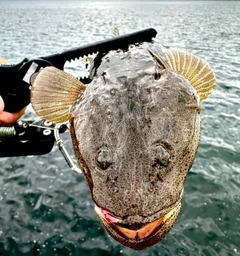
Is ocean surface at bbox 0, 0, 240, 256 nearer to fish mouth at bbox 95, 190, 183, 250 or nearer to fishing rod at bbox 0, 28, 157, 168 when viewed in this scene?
fishing rod at bbox 0, 28, 157, 168

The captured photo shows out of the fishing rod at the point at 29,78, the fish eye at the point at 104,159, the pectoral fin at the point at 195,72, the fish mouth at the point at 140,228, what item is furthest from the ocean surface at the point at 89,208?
the fish eye at the point at 104,159

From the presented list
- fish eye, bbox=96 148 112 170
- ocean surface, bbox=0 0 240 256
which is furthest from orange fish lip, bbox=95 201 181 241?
ocean surface, bbox=0 0 240 256

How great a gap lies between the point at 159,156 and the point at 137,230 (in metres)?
0.46

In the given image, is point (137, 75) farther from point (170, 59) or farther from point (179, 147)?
point (179, 147)

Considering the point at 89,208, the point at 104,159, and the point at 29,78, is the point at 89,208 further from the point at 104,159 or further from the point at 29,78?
the point at 104,159

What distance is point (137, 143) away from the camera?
1.84m

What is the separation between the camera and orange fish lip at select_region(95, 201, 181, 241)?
69.7 inches

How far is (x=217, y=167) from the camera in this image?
→ 8047mm

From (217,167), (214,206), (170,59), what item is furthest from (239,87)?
(170,59)

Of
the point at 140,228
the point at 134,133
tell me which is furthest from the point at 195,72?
the point at 140,228

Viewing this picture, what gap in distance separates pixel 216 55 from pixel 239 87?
8031 millimetres

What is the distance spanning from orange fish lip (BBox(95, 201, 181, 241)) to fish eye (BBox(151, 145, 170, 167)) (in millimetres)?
302

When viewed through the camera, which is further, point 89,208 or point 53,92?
point 89,208

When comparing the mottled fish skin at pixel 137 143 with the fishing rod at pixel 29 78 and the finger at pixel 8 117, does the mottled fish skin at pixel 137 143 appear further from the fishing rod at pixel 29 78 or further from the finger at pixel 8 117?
the finger at pixel 8 117
